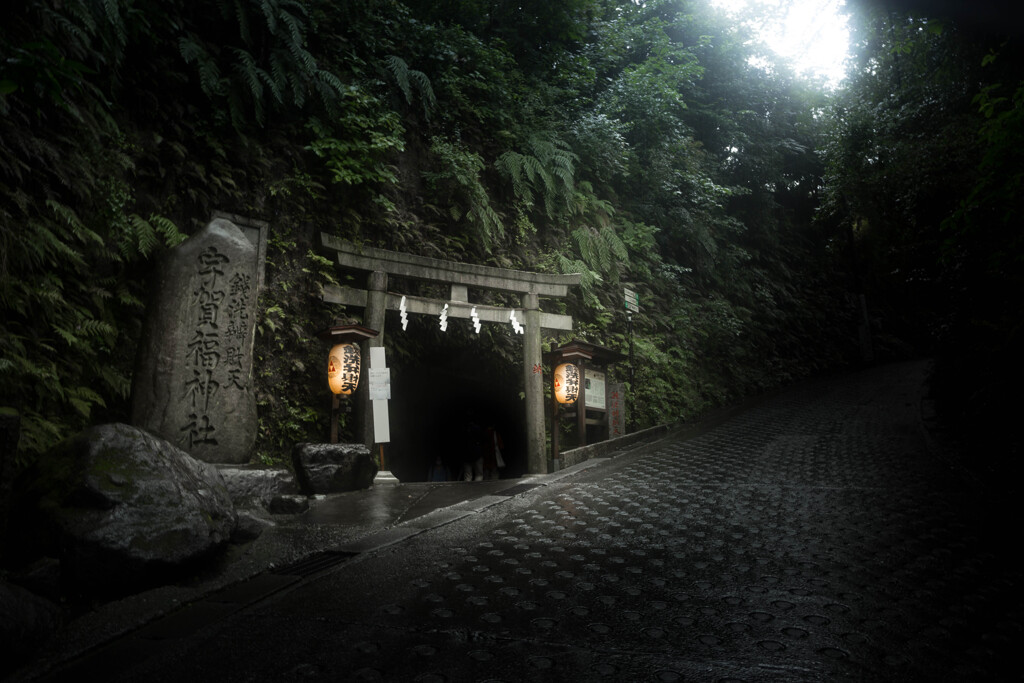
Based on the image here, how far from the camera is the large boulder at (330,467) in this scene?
24.6 feet

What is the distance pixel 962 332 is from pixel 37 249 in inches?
580

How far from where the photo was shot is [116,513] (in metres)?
4.21

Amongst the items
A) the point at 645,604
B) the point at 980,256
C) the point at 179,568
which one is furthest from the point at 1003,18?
the point at 980,256

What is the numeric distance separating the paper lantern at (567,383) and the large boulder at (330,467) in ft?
14.1

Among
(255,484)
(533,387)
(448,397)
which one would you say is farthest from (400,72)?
(255,484)

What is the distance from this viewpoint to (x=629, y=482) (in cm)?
838

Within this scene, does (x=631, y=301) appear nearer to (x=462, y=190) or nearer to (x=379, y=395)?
(x=462, y=190)

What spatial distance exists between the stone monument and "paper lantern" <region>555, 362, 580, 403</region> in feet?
18.8

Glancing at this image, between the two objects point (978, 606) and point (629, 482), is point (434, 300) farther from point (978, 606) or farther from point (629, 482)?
point (978, 606)

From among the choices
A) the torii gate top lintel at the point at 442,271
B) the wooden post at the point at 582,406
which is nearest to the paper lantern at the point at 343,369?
the torii gate top lintel at the point at 442,271

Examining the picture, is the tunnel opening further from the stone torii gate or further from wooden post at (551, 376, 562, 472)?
wooden post at (551, 376, 562, 472)

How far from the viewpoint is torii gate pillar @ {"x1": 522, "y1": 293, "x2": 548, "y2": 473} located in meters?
10.9

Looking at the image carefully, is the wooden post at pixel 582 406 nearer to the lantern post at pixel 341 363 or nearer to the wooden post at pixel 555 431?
the wooden post at pixel 555 431

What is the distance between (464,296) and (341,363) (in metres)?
2.95
